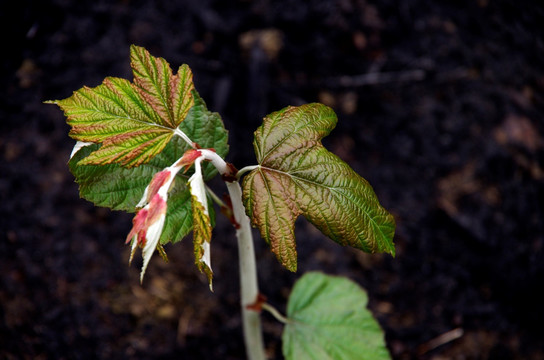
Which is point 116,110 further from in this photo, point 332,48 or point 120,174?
point 332,48

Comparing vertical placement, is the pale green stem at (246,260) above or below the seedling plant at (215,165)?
below

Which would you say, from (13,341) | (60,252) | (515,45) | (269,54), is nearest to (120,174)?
(60,252)

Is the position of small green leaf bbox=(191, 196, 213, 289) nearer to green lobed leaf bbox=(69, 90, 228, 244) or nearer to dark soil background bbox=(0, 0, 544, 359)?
green lobed leaf bbox=(69, 90, 228, 244)

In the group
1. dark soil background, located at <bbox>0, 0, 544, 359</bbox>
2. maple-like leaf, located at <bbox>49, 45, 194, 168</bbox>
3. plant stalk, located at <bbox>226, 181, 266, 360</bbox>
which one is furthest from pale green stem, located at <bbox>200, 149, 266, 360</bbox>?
dark soil background, located at <bbox>0, 0, 544, 359</bbox>

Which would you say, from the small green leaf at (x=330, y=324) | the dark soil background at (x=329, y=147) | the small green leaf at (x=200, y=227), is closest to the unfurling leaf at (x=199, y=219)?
the small green leaf at (x=200, y=227)

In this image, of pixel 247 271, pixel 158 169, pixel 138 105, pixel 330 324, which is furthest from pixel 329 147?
pixel 138 105

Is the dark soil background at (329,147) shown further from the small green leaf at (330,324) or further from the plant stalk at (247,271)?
the plant stalk at (247,271)
